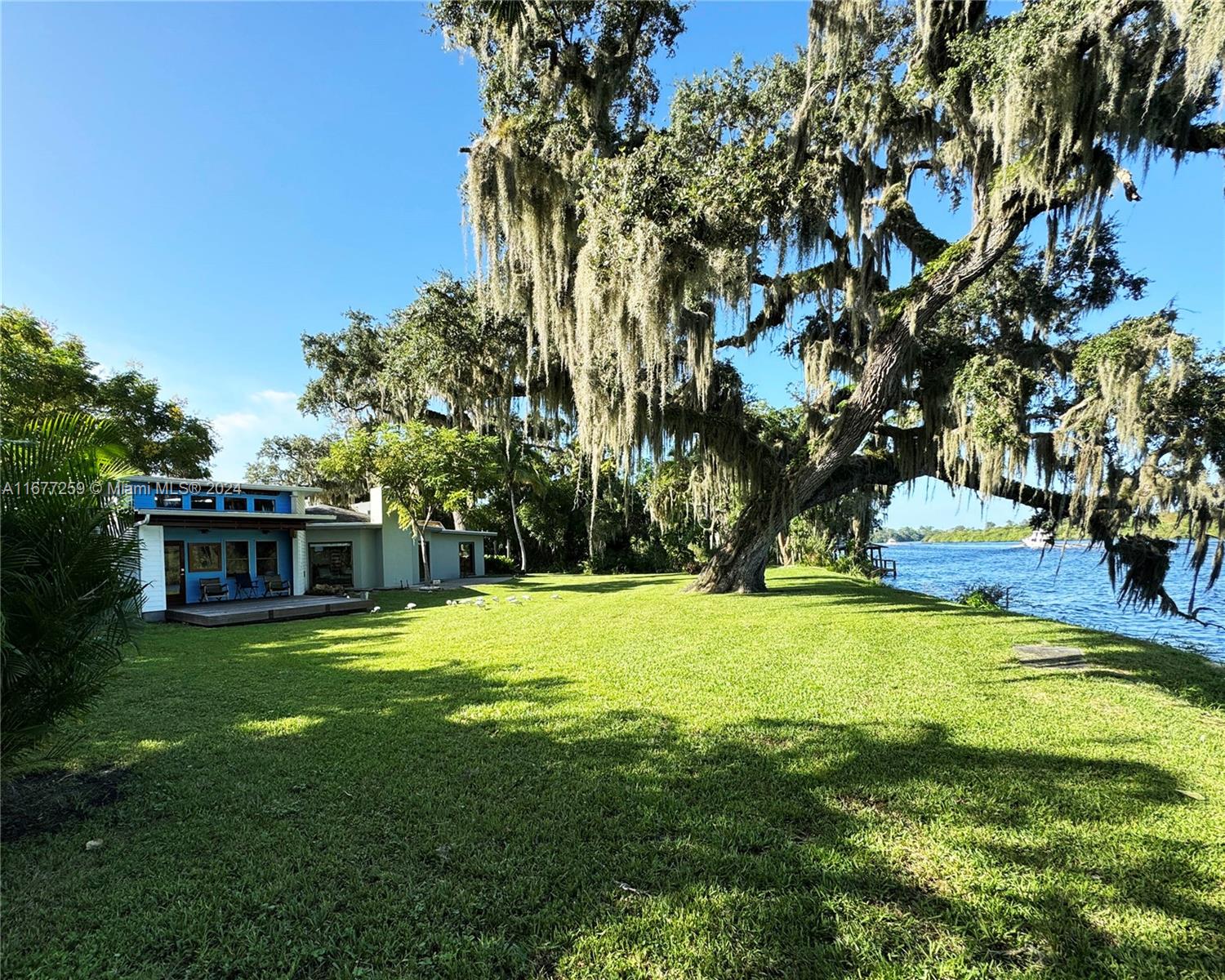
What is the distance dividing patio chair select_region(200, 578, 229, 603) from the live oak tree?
9.93m

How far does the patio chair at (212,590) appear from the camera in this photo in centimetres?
1281

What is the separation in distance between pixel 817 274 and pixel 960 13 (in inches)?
146

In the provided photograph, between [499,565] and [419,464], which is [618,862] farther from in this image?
[499,565]

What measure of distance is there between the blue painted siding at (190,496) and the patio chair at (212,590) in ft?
5.97

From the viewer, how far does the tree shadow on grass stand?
76.0 inches

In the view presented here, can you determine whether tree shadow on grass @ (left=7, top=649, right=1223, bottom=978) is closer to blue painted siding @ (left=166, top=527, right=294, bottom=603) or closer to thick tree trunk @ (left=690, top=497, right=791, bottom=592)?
thick tree trunk @ (left=690, top=497, right=791, bottom=592)

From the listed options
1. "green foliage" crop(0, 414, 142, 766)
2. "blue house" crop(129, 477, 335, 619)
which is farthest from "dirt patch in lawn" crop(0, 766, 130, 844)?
"blue house" crop(129, 477, 335, 619)

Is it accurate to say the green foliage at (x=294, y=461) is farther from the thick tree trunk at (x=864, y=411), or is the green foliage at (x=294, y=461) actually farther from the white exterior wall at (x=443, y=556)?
the thick tree trunk at (x=864, y=411)

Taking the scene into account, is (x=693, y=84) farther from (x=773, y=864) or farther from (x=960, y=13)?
(x=773, y=864)

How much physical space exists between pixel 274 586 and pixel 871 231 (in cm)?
1570

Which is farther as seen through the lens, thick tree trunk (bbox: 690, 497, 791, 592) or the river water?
thick tree trunk (bbox: 690, 497, 791, 592)

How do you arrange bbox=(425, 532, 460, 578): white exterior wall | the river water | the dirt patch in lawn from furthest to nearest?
Result: bbox=(425, 532, 460, 578): white exterior wall
the river water
the dirt patch in lawn

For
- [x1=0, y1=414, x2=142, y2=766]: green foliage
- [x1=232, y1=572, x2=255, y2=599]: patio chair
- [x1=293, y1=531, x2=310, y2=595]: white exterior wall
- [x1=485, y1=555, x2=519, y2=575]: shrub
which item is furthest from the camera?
[x1=485, y1=555, x2=519, y2=575]: shrub

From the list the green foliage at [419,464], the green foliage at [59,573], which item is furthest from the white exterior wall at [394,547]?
the green foliage at [59,573]
